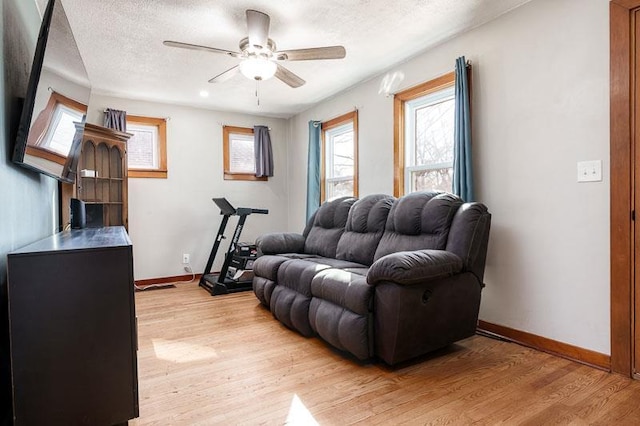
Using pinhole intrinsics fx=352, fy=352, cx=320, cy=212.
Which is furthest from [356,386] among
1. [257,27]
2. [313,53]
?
[257,27]

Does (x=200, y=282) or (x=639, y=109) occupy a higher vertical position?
(x=639, y=109)

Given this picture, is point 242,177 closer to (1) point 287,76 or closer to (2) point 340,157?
(2) point 340,157

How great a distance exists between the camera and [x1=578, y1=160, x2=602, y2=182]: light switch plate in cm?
212

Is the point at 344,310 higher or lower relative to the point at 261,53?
lower

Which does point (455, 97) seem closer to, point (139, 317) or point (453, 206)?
point (453, 206)

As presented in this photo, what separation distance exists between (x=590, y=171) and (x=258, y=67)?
2302mm

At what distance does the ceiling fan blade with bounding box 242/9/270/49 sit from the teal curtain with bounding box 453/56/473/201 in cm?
153

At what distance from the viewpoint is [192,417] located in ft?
5.45

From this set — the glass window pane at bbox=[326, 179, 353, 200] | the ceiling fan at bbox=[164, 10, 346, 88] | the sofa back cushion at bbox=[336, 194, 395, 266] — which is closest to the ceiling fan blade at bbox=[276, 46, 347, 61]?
the ceiling fan at bbox=[164, 10, 346, 88]

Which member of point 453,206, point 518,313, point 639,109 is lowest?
point 518,313

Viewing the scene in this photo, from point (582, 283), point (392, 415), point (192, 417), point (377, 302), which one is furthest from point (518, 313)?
point (192, 417)

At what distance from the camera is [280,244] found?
359cm

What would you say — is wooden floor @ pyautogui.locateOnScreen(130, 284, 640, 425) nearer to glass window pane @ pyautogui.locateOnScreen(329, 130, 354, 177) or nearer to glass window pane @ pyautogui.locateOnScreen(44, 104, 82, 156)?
glass window pane @ pyautogui.locateOnScreen(44, 104, 82, 156)

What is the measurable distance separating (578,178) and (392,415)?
6.03ft
